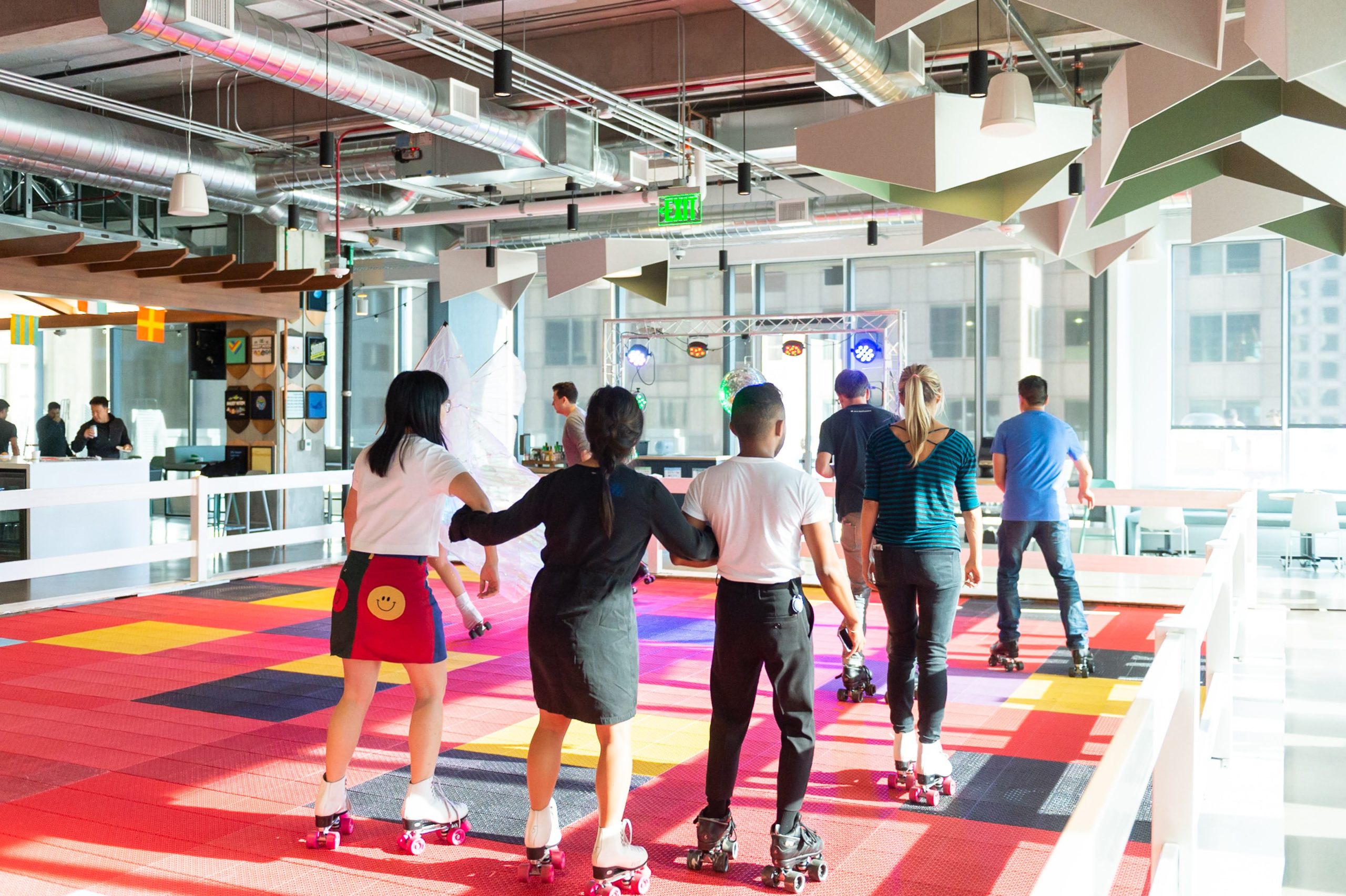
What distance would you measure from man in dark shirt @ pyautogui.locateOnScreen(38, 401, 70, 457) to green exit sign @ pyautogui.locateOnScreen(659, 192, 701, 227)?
25.4ft

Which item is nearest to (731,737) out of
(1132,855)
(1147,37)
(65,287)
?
(1132,855)

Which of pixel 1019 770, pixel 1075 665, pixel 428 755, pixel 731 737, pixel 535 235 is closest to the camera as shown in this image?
pixel 731 737

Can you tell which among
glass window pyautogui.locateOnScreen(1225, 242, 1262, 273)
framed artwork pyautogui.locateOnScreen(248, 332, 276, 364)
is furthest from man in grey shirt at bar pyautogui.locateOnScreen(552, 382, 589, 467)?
glass window pyautogui.locateOnScreen(1225, 242, 1262, 273)

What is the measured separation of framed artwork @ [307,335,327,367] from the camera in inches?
558

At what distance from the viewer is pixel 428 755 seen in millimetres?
3797

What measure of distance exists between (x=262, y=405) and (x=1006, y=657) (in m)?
9.84

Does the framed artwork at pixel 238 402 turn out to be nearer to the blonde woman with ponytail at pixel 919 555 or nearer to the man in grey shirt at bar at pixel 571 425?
the man in grey shirt at bar at pixel 571 425

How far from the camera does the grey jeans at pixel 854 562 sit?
585 cm

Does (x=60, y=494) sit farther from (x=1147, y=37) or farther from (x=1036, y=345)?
(x=1036, y=345)

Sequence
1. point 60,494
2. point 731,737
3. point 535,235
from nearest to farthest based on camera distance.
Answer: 1. point 731,737
2. point 60,494
3. point 535,235

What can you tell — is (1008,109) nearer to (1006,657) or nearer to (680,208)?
(1006,657)

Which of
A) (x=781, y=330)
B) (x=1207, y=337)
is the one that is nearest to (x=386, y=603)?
(x=781, y=330)

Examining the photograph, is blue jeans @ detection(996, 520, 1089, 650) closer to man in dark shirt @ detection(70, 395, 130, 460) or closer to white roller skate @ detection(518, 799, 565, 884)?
white roller skate @ detection(518, 799, 565, 884)

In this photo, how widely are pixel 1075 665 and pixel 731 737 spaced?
11.8 ft
